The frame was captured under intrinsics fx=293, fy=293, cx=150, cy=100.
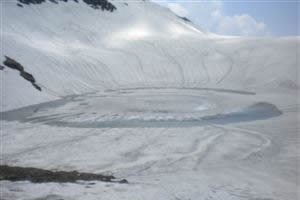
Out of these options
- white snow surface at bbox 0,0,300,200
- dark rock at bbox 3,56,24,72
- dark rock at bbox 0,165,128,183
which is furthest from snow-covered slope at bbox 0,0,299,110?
dark rock at bbox 0,165,128,183

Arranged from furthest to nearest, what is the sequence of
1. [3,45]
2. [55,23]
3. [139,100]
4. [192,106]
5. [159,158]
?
[55,23], [3,45], [139,100], [192,106], [159,158]

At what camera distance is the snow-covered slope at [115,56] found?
23.3m

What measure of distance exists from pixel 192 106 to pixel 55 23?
103 feet

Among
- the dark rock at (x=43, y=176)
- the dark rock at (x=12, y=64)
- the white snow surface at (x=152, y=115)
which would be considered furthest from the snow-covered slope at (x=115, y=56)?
the dark rock at (x=43, y=176)

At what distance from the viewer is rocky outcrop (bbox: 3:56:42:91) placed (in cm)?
1997

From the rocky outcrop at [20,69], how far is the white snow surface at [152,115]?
67 cm

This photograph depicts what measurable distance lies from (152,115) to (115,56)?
65.3 feet

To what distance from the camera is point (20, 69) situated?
2062cm

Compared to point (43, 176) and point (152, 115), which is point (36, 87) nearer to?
point (152, 115)

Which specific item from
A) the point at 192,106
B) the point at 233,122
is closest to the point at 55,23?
the point at 192,106

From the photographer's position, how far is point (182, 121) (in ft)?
44.4

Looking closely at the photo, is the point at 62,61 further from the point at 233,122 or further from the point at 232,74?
Result: the point at 233,122

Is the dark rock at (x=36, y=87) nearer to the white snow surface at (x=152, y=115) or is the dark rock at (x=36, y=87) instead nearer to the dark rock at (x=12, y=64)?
the white snow surface at (x=152, y=115)

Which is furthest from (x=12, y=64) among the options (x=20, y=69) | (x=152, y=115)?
(x=152, y=115)
